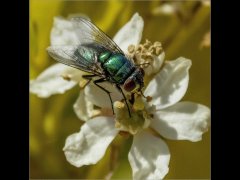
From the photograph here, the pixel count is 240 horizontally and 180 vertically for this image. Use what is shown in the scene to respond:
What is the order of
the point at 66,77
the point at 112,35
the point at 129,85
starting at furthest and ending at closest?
the point at 112,35 → the point at 66,77 → the point at 129,85

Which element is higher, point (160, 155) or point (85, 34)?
point (85, 34)

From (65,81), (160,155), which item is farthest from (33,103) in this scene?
(160,155)

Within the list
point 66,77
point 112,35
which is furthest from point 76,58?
point 112,35

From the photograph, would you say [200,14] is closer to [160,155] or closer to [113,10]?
[113,10]

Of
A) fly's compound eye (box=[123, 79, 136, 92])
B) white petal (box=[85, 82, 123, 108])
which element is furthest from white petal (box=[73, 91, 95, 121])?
fly's compound eye (box=[123, 79, 136, 92])

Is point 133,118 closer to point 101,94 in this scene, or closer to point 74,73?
point 101,94
